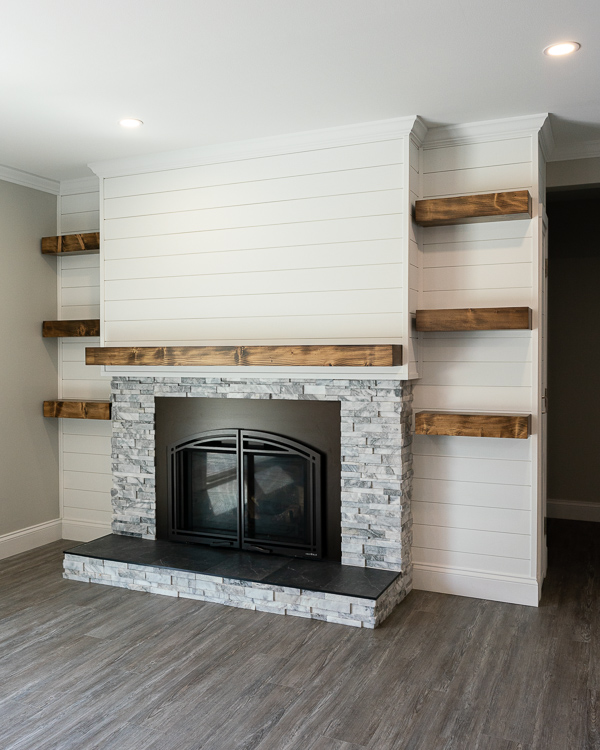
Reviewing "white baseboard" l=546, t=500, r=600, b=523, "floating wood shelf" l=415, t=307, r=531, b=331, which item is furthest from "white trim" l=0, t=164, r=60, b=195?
"white baseboard" l=546, t=500, r=600, b=523

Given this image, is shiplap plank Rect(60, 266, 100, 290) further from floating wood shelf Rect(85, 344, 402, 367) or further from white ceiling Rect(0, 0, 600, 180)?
white ceiling Rect(0, 0, 600, 180)

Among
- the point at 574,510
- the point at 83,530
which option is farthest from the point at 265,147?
the point at 574,510

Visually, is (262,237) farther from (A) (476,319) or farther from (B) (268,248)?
(A) (476,319)

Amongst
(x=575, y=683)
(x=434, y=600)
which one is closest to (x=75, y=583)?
(x=434, y=600)

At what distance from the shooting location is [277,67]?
2900mm

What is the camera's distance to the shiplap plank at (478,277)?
362 centimetres

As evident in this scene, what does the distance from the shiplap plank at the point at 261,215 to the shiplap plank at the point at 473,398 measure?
1.03 metres

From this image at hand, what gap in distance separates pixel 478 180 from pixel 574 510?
10.3 feet

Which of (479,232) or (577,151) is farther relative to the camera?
(577,151)

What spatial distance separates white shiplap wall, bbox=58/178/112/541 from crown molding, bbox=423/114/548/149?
2.45 m

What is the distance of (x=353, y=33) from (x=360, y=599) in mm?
2559

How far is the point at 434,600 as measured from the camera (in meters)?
3.72

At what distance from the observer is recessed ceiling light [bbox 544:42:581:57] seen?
2.68 meters

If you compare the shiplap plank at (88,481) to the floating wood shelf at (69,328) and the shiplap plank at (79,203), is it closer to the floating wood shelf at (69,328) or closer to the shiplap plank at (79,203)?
the floating wood shelf at (69,328)
